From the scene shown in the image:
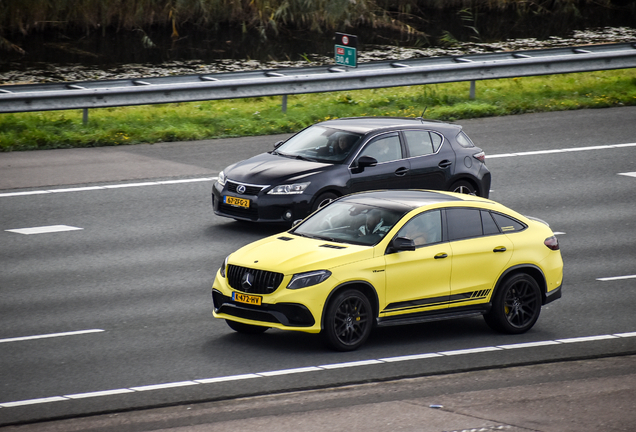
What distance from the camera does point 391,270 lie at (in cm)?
1040

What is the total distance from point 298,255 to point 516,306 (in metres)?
2.59

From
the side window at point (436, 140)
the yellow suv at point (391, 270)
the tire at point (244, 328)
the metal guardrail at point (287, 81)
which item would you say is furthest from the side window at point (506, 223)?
the metal guardrail at point (287, 81)

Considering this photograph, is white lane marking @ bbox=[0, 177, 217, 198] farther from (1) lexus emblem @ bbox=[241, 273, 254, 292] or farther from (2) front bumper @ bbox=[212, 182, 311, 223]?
(1) lexus emblem @ bbox=[241, 273, 254, 292]

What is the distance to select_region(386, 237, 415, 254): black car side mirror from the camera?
410 inches

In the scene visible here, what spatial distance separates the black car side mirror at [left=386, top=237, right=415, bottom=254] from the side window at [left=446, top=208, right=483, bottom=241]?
690 mm

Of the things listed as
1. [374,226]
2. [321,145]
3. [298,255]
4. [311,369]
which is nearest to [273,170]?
[321,145]

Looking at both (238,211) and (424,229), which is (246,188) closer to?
(238,211)

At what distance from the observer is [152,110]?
24500 mm

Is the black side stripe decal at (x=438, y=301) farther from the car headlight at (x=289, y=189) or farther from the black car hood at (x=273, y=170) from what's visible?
the black car hood at (x=273, y=170)

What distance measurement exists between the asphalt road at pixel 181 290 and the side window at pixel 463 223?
1.10 meters

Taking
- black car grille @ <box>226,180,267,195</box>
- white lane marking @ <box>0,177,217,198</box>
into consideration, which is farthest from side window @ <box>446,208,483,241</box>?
white lane marking @ <box>0,177,217,198</box>

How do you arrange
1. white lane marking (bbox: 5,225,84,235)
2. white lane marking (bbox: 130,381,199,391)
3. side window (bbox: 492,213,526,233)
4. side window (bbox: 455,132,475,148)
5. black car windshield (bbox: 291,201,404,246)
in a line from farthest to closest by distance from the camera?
side window (bbox: 455,132,475,148), white lane marking (bbox: 5,225,84,235), side window (bbox: 492,213,526,233), black car windshield (bbox: 291,201,404,246), white lane marking (bbox: 130,381,199,391)

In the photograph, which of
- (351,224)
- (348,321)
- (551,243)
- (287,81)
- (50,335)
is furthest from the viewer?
(287,81)

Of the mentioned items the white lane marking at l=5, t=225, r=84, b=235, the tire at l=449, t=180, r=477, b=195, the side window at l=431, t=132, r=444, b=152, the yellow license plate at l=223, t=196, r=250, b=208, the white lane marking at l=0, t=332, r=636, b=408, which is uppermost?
the side window at l=431, t=132, r=444, b=152
